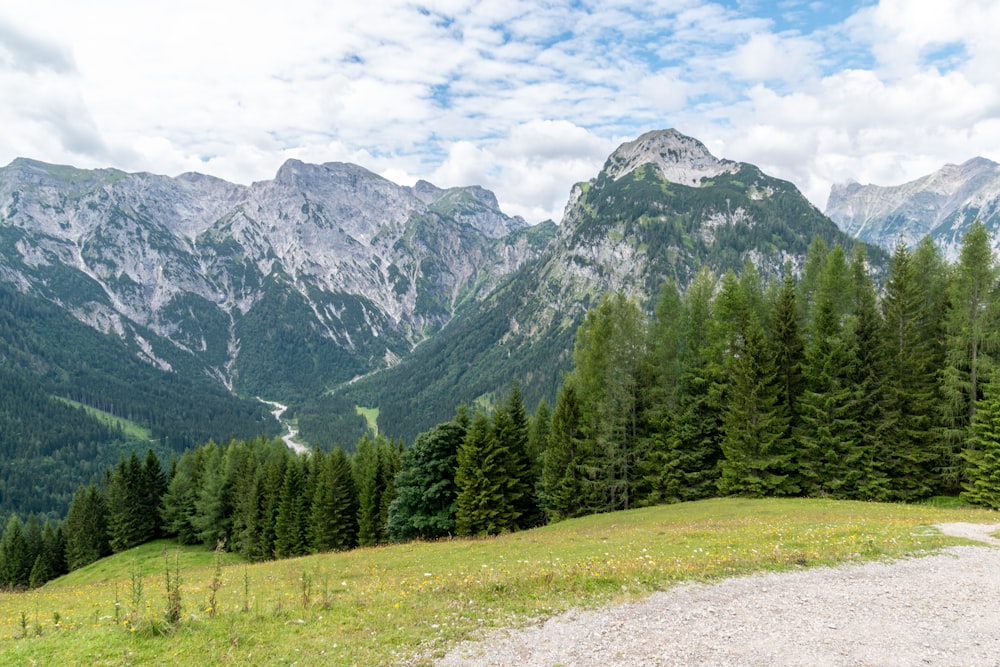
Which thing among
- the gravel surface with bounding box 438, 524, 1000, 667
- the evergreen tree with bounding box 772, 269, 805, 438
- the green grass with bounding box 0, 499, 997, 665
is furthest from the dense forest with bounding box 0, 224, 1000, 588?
the gravel surface with bounding box 438, 524, 1000, 667

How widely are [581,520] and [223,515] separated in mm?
62165

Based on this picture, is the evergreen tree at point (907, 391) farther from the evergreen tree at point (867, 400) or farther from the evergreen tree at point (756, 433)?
the evergreen tree at point (756, 433)

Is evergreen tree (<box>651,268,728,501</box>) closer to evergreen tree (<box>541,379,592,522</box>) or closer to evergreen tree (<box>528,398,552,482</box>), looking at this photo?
evergreen tree (<box>541,379,592,522</box>)

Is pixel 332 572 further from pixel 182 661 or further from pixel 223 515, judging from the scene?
pixel 223 515

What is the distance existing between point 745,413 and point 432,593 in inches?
1320

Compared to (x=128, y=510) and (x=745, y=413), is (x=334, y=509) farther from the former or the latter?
(x=745, y=413)

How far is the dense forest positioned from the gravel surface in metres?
25.3

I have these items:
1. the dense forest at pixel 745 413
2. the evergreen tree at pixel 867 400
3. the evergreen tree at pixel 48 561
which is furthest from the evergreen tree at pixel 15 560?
the evergreen tree at pixel 867 400

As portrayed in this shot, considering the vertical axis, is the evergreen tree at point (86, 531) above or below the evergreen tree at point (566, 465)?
below

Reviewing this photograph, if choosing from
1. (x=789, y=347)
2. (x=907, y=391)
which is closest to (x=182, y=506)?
(x=789, y=347)

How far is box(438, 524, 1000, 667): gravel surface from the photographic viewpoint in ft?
36.1

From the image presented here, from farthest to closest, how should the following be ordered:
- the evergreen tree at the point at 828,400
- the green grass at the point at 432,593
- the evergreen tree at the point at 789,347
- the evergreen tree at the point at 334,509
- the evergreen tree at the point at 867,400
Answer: the evergreen tree at the point at 334,509 < the evergreen tree at the point at 789,347 < the evergreen tree at the point at 828,400 < the evergreen tree at the point at 867,400 < the green grass at the point at 432,593

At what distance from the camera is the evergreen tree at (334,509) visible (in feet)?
200

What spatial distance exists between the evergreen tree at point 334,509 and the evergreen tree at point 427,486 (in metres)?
12.5
